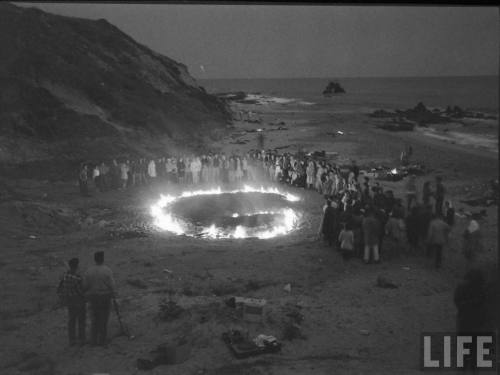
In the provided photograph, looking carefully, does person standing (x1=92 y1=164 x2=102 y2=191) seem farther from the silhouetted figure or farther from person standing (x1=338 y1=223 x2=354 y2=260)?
the silhouetted figure

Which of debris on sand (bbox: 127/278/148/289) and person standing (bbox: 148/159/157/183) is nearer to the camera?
debris on sand (bbox: 127/278/148/289)

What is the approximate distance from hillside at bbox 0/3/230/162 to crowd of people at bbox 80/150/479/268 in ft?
19.0

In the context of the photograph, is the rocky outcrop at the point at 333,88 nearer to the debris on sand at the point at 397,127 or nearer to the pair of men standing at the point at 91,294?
the debris on sand at the point at 397,127

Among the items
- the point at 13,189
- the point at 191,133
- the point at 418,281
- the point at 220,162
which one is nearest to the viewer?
the point at 418,281

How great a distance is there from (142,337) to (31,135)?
66.1 feet

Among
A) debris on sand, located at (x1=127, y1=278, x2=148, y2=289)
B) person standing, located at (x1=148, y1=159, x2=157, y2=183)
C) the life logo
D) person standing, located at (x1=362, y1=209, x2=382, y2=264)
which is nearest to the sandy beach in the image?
debris on sand, located at (x1=127, y1=278, x2=148, y2=289)

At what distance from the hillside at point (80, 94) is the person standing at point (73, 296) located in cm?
1716

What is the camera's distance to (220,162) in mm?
22078

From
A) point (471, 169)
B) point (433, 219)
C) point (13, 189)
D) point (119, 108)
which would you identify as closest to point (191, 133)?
point (119, 108)

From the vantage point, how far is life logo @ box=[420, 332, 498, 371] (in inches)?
271

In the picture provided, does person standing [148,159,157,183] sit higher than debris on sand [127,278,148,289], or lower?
higher

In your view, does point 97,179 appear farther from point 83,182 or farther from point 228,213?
point 228,213

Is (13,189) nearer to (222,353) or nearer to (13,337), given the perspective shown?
(13,337)

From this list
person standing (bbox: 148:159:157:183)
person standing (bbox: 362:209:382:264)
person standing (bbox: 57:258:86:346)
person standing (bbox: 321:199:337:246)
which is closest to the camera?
person standing (bbox: 57:258:86:346)
